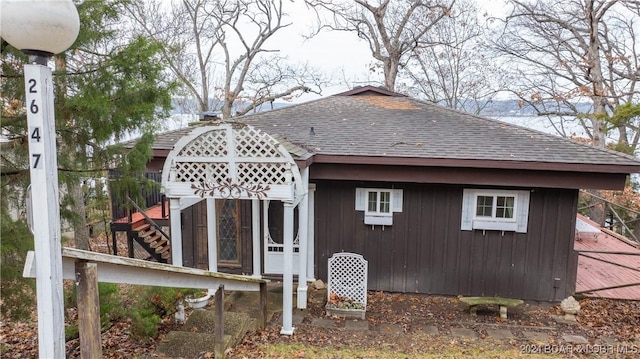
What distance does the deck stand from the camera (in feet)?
23.3

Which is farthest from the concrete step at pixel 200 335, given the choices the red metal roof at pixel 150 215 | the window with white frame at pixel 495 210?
the red metal roof at pixel 150 215

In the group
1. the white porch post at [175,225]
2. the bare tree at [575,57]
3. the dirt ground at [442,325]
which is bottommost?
the dirt ground at [442,325]

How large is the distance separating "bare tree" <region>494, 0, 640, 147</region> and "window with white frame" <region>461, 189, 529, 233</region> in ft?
28.3

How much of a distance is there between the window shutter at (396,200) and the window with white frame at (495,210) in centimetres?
108

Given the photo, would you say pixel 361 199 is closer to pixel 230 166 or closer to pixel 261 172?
pixel 261 172

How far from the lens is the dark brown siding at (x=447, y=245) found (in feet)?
Result: 22.1

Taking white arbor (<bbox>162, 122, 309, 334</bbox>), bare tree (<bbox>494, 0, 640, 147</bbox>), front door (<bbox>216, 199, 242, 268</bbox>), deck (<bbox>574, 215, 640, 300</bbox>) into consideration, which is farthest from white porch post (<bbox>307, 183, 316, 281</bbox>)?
bare tree (<bbox>494, 0, 640, 147</bbox>)

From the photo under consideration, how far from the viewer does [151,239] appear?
29.9ft

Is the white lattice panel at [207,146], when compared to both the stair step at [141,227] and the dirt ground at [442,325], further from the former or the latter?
the stair step at [141,227]

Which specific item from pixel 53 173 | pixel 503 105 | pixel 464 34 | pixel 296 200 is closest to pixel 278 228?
pixel 296 200

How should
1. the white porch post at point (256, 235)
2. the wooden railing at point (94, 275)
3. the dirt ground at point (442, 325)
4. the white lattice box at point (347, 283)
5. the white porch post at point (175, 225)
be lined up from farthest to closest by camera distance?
1. the white porch post at point (256, 235)
2. the white lattice box at point (347, 283)
3. the white porch post at point (175, 225)
4. the dirt ground at point (442, 325)
5. the wooden railing at point (94, 275)

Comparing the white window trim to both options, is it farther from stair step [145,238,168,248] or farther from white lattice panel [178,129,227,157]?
stair step [145,238,168,248]

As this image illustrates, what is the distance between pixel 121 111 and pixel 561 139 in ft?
23.7

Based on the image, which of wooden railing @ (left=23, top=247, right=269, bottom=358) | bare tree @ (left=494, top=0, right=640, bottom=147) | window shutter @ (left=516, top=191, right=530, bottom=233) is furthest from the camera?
bare tree @ (left=494, top=0, right=640, bottom=147)
